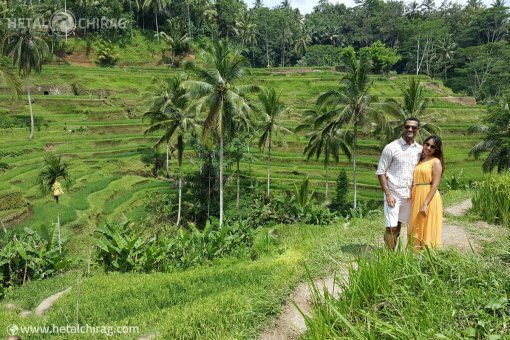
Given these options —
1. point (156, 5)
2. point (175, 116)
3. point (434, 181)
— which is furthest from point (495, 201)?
point (156, 5)

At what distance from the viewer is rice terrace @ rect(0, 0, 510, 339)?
3.74 m

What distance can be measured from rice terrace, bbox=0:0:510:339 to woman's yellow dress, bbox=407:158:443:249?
0.08 feet

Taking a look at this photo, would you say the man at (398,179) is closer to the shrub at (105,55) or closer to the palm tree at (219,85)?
the palm tree at (219,85)

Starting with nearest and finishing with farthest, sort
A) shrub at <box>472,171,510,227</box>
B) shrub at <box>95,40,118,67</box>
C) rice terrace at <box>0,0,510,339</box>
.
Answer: rice terrace at <box>0,0,510,339</box> → shrub at <box>472,171,510,227</box> → shrub at <box>95,40,118,67</box>

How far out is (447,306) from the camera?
→ 299 cm

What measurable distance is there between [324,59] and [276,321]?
268 ft

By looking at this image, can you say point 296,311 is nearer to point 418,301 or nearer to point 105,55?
point 418,301

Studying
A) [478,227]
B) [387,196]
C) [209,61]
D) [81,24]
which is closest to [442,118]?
[209,61]

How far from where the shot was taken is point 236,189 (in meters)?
30.8

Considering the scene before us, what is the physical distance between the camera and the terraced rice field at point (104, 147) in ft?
71.3

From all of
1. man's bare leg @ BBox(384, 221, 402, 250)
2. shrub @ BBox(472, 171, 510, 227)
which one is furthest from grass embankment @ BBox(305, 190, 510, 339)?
shrub @ BBox(472, 171, 510, 227)

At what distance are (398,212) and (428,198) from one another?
639mm

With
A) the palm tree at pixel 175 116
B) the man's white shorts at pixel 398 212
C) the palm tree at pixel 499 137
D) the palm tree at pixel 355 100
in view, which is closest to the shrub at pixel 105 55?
the palm tree at pixel 175 116

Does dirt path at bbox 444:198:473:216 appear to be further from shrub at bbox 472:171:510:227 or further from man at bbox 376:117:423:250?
man at bbox 376:117:423:250
